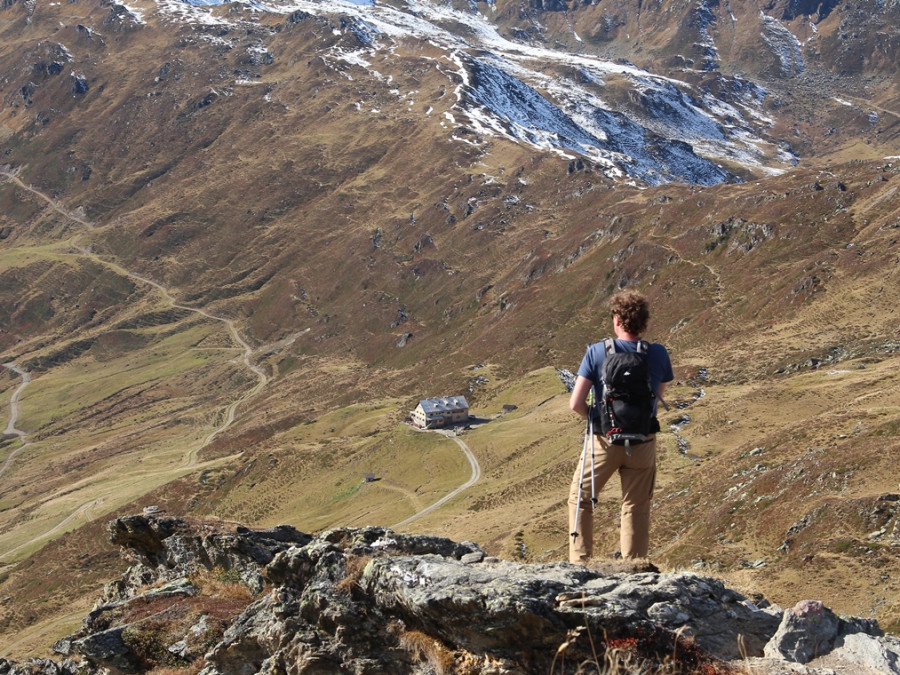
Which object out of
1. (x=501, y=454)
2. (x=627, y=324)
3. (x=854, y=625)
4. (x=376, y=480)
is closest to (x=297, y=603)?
(x=627, y=324)

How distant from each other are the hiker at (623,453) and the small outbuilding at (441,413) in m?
85.2

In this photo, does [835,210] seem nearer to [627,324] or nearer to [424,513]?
[424,513]

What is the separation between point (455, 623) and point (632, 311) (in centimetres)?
567

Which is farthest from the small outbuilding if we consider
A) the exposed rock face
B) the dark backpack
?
the dark backpack

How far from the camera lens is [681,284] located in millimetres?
126938

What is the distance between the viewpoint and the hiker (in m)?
12.0

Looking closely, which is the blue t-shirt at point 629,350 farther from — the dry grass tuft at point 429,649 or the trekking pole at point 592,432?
the dry grass tuft at point 429,649

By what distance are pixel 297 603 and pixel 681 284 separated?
122m

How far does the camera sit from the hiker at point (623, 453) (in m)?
12.0

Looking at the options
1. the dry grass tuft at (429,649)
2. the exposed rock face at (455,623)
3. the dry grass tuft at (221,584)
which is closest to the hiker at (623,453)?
the exposed rock face at (455,623)

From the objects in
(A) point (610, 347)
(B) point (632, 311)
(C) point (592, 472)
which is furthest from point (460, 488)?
(B) point (632, 311)

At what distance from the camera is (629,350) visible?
11.8 meters

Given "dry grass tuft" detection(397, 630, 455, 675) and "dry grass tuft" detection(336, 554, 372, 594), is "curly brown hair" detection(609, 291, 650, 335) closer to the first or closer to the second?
"dry grass tuft" detection(397, 630, 455, 675)

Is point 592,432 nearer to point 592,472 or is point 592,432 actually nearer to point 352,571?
point 592,472
